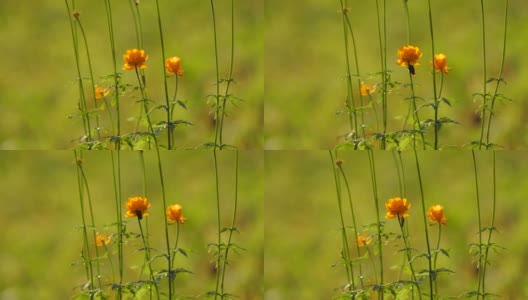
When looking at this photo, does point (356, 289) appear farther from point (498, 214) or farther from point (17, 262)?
point (17, 262)

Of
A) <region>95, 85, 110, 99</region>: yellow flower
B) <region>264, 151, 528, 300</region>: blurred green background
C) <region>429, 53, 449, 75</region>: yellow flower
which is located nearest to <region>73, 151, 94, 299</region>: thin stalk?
<region>95, 85, 110, 99</region>: yellow flower

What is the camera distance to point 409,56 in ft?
8.30

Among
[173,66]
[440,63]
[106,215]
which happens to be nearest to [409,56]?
[440,63]

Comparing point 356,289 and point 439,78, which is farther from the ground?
point 439,78

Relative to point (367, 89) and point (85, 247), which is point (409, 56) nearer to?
point (367, 89)

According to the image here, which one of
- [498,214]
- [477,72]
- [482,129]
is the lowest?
[498,214]

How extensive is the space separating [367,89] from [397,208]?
1.23ft

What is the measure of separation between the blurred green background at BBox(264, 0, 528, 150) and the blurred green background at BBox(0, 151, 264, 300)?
0.20 meters

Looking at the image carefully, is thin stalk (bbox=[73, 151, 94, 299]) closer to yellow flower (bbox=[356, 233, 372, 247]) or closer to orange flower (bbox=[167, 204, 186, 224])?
orange flower (bbox=[167, 204, 186, 224])

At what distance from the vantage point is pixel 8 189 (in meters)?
2.56

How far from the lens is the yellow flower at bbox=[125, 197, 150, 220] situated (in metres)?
2.48

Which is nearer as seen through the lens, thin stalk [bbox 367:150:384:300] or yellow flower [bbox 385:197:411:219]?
yellow flower [bbox 385:197:411:219]

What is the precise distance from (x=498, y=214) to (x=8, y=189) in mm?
1494

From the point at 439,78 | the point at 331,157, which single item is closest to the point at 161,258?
the point at 331,157
